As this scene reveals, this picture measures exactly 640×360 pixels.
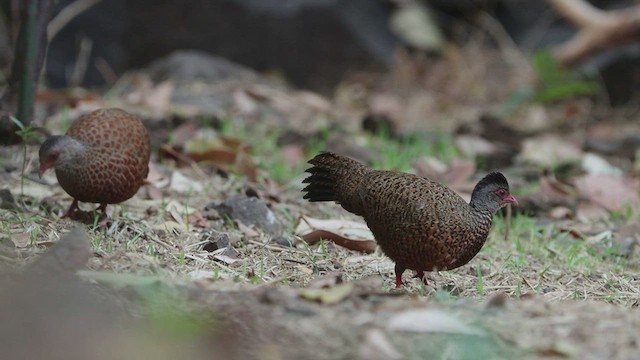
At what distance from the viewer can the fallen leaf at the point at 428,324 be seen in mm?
2613

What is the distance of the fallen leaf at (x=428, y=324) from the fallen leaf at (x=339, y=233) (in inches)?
70.3

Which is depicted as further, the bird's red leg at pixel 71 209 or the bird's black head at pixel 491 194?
the bird's red leg at pixel 71 209

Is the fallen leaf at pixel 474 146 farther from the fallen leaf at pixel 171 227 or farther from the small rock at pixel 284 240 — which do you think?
the fallen leaf at pixel 171 227

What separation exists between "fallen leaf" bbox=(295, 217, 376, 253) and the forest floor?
16 millimetres

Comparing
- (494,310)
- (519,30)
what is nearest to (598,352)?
(494,310)

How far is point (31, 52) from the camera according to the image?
200 inches

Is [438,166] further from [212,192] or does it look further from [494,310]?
[494,310]

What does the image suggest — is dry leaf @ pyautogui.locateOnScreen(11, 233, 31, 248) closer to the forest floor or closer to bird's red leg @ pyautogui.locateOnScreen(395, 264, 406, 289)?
the forest floor

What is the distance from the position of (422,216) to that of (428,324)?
1.13 metres

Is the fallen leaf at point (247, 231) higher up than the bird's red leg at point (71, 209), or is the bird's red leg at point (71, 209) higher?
the fallen leaf at point (247, 231)

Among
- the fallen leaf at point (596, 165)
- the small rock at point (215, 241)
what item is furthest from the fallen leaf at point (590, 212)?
the small rock at point (215, 241)

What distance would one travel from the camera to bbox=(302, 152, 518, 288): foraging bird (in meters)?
3.72

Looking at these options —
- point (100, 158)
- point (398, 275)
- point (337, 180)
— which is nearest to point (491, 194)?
point (398, 275)

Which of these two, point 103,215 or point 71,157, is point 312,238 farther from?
point 71,157
